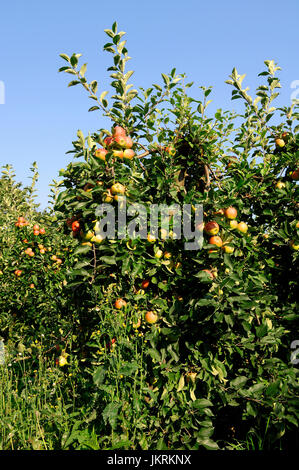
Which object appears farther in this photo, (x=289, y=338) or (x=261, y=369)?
(x=289, y=338)

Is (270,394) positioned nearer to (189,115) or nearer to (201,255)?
(201,255)

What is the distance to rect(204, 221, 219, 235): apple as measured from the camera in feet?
8.15

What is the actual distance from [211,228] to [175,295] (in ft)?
1.83

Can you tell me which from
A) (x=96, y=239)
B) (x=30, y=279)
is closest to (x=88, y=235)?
(x=96, y=239)

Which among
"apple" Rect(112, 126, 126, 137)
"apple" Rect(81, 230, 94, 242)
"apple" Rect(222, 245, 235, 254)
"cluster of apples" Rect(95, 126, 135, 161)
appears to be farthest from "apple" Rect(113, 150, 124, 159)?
"apple" Rect(222, 245, 235, 254)

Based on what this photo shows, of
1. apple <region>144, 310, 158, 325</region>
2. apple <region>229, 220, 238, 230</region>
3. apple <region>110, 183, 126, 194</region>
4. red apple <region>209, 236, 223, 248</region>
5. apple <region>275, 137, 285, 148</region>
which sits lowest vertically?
apple <region>144, 310, 158, 325</region>

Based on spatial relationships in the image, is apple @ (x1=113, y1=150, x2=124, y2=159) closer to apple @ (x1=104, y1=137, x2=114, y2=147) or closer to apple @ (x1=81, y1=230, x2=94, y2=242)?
apple @ (x1=104, y1=137, x2=114, y2=147)

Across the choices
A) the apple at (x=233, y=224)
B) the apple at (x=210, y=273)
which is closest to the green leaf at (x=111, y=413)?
the apple at (x=210, y=273)

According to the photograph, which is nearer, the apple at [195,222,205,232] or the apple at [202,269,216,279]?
the apple at [202,269,216,279]

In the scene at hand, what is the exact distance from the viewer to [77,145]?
2.67 m

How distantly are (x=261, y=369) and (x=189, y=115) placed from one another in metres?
1.89

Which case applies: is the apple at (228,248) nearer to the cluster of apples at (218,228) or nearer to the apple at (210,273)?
the cluster of apples at (218,228)

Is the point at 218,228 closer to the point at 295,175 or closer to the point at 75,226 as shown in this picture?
the point at 75,226
